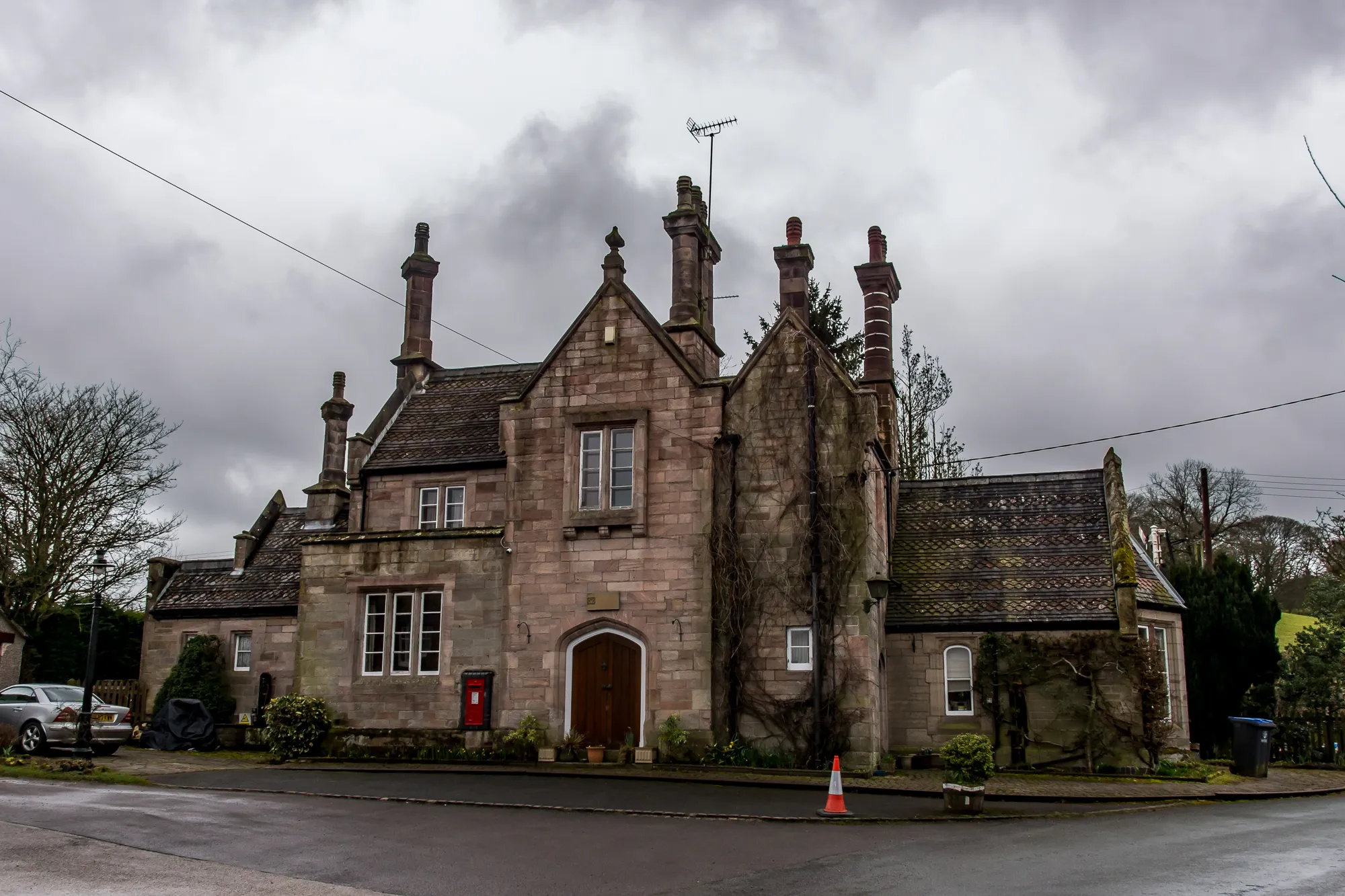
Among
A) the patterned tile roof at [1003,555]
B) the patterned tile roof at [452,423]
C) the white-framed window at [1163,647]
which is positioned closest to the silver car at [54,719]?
the patterned tile roof at [452,423]

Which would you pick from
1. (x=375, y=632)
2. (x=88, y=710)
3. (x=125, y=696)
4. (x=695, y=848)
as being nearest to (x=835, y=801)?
(x=695, y=848)

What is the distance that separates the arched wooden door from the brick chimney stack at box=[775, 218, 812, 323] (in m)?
8.19

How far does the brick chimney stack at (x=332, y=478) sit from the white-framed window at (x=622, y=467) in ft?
28.8

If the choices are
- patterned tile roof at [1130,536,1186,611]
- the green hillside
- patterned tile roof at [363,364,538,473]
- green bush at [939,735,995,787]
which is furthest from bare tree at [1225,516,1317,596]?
green bush at [939,735,995,787]

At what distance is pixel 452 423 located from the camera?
1121 inches

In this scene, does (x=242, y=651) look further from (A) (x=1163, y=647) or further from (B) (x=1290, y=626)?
(B) (x=1290, y=626)

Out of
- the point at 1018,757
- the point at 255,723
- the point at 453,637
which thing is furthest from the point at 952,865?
the point at 255,723

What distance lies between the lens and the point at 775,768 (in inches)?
843

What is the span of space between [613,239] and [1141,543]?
1500 cm

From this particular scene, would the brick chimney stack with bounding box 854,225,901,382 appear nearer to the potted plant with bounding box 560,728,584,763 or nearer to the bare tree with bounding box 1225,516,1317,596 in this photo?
the potted plant with bounding box 560,728,584,763

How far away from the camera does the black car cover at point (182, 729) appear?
1051 inches

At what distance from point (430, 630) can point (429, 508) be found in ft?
11.3

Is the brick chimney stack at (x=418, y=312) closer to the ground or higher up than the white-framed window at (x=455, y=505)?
higher up

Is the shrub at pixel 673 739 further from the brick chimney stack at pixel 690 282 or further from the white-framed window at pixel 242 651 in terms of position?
the white-framed window at pixel 242 651
